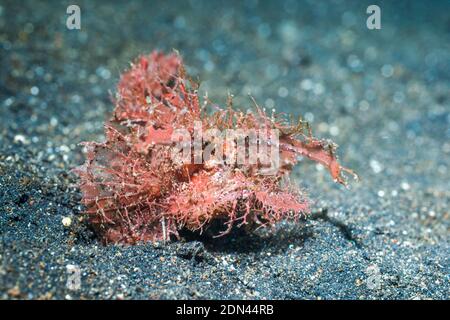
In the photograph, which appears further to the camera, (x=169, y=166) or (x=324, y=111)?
(x=324, y=111)

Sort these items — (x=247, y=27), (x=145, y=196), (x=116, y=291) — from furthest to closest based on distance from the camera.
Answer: (x=247, y=27) → (x=145, y=196) → (x=116, y=291)

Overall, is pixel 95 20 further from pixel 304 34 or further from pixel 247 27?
pixel 304 34

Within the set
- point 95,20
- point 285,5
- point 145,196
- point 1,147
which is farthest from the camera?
point 285,5

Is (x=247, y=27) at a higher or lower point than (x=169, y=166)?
higher
